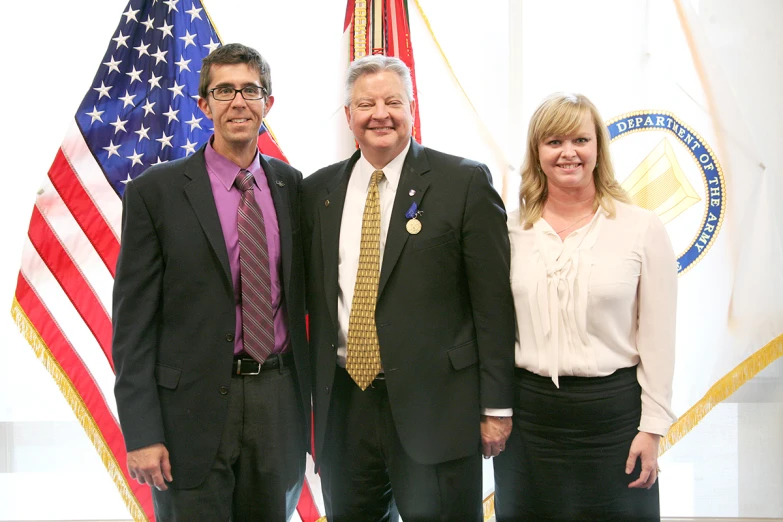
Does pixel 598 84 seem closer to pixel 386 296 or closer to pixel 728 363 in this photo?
pixel 728 363

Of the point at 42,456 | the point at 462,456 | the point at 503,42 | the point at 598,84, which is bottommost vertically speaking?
the point at 42,456

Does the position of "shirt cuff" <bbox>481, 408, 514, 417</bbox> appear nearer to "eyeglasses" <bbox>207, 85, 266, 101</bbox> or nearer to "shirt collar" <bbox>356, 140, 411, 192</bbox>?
"shirt collar" <bbox>356, 140, 411, 192</bbox>

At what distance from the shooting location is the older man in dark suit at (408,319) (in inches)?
64.3

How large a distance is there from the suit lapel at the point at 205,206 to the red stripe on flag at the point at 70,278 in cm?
95

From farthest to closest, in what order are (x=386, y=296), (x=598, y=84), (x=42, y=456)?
(x=42, y=456), (x=598, y=84), (x=386, y=296)

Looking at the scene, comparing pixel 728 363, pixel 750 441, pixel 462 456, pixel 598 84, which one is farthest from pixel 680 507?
pixel 598 84

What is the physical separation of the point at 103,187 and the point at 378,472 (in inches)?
57.6

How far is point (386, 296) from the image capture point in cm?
163

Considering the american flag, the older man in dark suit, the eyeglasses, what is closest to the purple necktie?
the older man in dark suit

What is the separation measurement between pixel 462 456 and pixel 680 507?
5.39 ft

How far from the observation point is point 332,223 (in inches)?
67.6

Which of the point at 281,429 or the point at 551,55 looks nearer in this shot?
the point at 281,429

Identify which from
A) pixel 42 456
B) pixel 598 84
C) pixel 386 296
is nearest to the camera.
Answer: pixel 386 296

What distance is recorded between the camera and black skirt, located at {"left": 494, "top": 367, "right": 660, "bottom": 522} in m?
1.64
